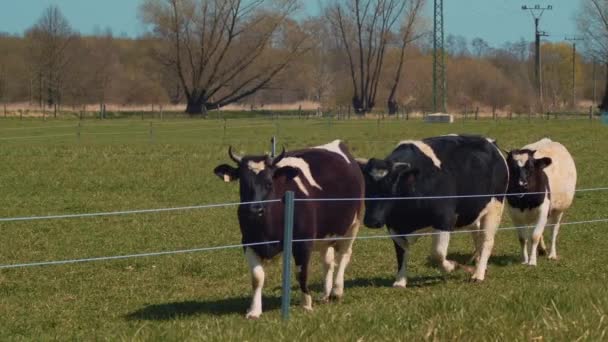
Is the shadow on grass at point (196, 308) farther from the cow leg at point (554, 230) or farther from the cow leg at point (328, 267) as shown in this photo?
the cow leg at point (554, 230)

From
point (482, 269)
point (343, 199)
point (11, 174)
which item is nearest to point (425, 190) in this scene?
point (482, 269)

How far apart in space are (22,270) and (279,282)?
324 centimetres

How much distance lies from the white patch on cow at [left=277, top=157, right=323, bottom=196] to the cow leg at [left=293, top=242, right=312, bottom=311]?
576mm

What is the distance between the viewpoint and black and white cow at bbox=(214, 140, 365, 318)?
30.8 feet

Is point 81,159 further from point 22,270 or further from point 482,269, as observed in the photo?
point 482,269

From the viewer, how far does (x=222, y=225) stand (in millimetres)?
16609

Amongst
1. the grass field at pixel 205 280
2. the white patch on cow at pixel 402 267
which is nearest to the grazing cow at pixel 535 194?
the grass field at pixel 205 280

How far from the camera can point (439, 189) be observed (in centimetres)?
1156

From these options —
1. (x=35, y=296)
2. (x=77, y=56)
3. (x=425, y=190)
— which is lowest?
(x=35, y=296)

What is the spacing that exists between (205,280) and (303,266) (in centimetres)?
249

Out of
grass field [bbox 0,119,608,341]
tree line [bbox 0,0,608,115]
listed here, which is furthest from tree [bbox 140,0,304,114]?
grass field [bbox 0,119,608,341]

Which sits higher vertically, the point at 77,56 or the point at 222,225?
the point at 77,56

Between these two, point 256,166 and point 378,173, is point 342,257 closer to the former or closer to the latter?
point 378,173

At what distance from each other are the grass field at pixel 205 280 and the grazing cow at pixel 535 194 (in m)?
0.50
